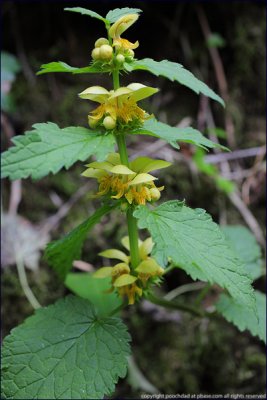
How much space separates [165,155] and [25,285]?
0.86 meters

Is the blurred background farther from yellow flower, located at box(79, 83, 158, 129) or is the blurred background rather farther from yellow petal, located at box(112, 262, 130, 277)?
yellow flower, located at box(79, 83, 158, 129)

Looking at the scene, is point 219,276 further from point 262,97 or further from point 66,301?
point 262,97

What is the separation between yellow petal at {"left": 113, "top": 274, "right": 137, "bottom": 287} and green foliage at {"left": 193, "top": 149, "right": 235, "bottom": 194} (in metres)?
0.97

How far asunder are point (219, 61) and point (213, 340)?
149 centimetres

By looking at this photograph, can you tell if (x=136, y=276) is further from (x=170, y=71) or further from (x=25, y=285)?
(x=25, y=285)

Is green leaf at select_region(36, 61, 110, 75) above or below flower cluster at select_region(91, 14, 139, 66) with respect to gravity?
below

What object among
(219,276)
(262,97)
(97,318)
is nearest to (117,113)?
(219,276)

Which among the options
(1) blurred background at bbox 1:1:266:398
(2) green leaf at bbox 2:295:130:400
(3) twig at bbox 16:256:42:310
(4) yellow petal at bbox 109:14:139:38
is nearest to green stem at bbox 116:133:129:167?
(4) yellow petal at bbox 109:14:139:38

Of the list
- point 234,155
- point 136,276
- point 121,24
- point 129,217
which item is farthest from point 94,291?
point 234,155

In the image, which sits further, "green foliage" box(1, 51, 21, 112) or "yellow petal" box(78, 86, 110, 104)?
"green foliage" box(1, 51, 21, 112)

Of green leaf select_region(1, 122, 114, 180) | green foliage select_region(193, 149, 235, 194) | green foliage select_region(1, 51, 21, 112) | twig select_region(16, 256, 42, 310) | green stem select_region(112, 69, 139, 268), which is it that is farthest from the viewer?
green foliage select_region(1, 51, 21, 112)

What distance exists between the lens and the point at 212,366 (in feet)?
5.72

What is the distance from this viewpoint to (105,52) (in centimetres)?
89

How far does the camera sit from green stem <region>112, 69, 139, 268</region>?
0.95 m
